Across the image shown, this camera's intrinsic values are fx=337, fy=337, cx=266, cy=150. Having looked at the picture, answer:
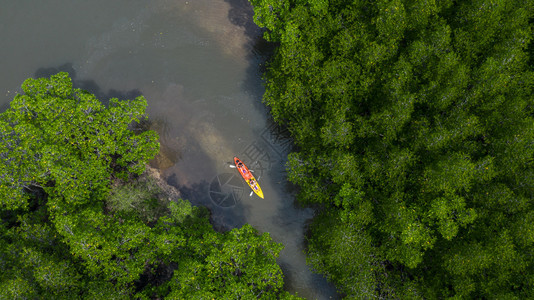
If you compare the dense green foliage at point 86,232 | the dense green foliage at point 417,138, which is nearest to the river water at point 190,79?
the dense green foliage at point 86,232

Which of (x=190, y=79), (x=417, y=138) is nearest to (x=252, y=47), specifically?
(x=190, y=79)

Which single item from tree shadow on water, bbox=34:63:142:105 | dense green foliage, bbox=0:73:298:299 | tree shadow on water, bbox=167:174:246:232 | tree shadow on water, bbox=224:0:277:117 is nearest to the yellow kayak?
tree shadow on water, bbox=167:174:246:232

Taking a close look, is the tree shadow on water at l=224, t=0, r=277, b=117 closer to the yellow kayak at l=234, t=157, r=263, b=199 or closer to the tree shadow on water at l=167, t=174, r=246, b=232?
the yellow kayak at l=234, t=157, r=263, b=199

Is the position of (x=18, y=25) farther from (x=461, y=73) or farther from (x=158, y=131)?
(x=461, y=73)

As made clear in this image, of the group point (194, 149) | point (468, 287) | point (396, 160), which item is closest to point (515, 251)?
point (468, 287)

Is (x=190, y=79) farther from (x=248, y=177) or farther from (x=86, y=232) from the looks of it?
(x=86, y=232)

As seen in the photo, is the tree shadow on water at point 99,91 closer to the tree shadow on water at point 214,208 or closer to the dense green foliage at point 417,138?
the tree shadow on water at point 214,208
